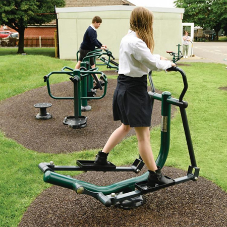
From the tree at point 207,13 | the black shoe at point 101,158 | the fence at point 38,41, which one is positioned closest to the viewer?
the black shoe at point 101,158

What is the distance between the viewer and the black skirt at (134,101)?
2.73m

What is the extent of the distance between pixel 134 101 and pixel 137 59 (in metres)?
0.35

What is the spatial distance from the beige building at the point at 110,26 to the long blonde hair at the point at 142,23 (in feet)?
46.2

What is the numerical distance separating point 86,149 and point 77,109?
1052mm

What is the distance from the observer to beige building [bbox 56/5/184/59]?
16.3 meters

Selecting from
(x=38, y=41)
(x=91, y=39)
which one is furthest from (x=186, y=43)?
(x=38, y=41)

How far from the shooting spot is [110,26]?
54.5 feet

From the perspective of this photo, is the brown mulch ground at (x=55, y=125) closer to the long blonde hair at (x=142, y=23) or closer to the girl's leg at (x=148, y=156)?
the girl's leg at (x=148, y=156)

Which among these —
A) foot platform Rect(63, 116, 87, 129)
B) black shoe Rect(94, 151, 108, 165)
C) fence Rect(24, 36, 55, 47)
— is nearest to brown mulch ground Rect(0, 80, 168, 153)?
foot platform Rect(63, 116, 87, 129)

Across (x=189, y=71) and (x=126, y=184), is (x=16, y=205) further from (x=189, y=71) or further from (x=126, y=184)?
(x=189, y=71)

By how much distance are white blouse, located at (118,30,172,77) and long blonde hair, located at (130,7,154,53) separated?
0.18 feet

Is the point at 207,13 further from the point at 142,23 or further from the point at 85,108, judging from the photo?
the point at 142,23

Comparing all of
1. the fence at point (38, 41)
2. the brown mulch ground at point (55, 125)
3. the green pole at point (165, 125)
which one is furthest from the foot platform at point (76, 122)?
the fence at point (38, 41)

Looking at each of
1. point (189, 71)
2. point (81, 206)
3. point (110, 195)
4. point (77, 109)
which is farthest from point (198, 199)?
point (189, 71)
